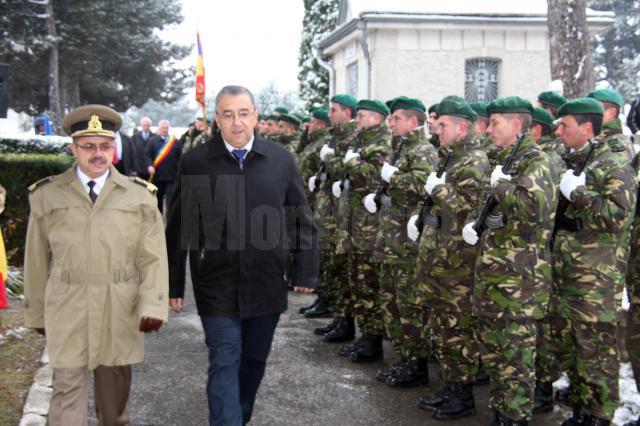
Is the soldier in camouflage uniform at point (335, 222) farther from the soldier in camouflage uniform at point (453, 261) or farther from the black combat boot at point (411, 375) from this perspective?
the soldier in camouflage uniform at point (453, 261)

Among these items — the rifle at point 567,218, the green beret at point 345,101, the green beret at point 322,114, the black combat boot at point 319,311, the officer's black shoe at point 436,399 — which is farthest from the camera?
the green beret at point 322,114

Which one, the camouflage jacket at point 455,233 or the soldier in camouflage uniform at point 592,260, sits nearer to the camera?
the soldier in camouflage uniform at point 592,260

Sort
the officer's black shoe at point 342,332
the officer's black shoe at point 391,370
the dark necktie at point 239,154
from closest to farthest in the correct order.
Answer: the dark necktie at point 239,154
the officer's black shoe at point 391,370
the officer's black shoe at point 342,332

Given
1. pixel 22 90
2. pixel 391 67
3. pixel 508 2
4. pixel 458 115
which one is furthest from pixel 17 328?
pixel 22 90

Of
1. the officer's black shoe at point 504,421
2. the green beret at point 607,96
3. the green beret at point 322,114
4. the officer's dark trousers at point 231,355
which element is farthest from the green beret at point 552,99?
the officer's dark trousers at point 231,355

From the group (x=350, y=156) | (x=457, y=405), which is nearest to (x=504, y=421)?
(x=457, y=405)

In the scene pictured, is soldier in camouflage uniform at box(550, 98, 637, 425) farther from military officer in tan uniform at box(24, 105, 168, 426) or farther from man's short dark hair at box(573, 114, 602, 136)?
military officer in tan uniform at box(24, 105, 168, 426)

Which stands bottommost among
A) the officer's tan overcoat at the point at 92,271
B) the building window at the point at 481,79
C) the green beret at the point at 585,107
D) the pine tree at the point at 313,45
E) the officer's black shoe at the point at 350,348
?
the officer's black shoe at the point at 350,348

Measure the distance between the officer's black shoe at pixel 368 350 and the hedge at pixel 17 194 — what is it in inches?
209

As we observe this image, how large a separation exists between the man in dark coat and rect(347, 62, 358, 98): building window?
13598 millimetres

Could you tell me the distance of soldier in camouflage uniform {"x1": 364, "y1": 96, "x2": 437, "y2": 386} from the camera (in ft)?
18.3

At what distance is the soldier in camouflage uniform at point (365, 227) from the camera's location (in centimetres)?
638

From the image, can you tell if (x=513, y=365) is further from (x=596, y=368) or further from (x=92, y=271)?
(x=92, y=271)

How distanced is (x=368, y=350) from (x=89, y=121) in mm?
3386
